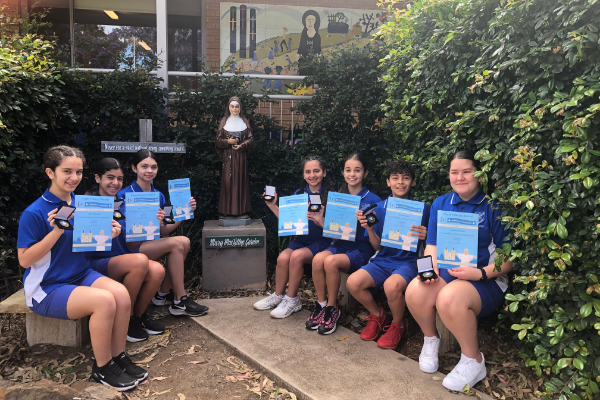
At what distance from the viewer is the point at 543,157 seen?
7.29 feet

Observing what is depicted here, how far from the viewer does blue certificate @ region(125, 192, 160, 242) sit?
330 centimetres

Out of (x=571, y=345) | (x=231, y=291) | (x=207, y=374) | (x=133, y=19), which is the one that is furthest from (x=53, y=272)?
(x=133, y=19)

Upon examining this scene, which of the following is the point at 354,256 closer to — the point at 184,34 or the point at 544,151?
the point at 544,151

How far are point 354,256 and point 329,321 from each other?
0.54 m

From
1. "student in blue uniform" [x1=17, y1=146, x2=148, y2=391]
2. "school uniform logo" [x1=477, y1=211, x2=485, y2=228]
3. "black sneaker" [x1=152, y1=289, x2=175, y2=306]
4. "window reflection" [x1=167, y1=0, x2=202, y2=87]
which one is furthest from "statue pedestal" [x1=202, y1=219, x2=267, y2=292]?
"window reflection" [x1=167, y1=0, x2=202, y2=87]

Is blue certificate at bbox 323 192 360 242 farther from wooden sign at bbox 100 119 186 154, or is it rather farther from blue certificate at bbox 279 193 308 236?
wooden sign at bbox 100 119 186 154

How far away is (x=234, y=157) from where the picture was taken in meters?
4.40

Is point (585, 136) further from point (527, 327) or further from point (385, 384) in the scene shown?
point (385, 384)

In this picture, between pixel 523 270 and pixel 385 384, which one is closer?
pixel 523 270

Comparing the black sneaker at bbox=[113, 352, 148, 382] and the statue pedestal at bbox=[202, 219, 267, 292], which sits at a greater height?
the statue pedestal at bbox=[202, 219, 267, 292]

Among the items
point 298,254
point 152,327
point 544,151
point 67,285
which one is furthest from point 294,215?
point 544,151

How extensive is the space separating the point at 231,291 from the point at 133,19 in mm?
6064

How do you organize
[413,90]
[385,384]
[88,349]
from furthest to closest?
[413,90], [88,349], [385,384]

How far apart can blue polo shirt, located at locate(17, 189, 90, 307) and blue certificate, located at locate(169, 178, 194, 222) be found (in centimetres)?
106
